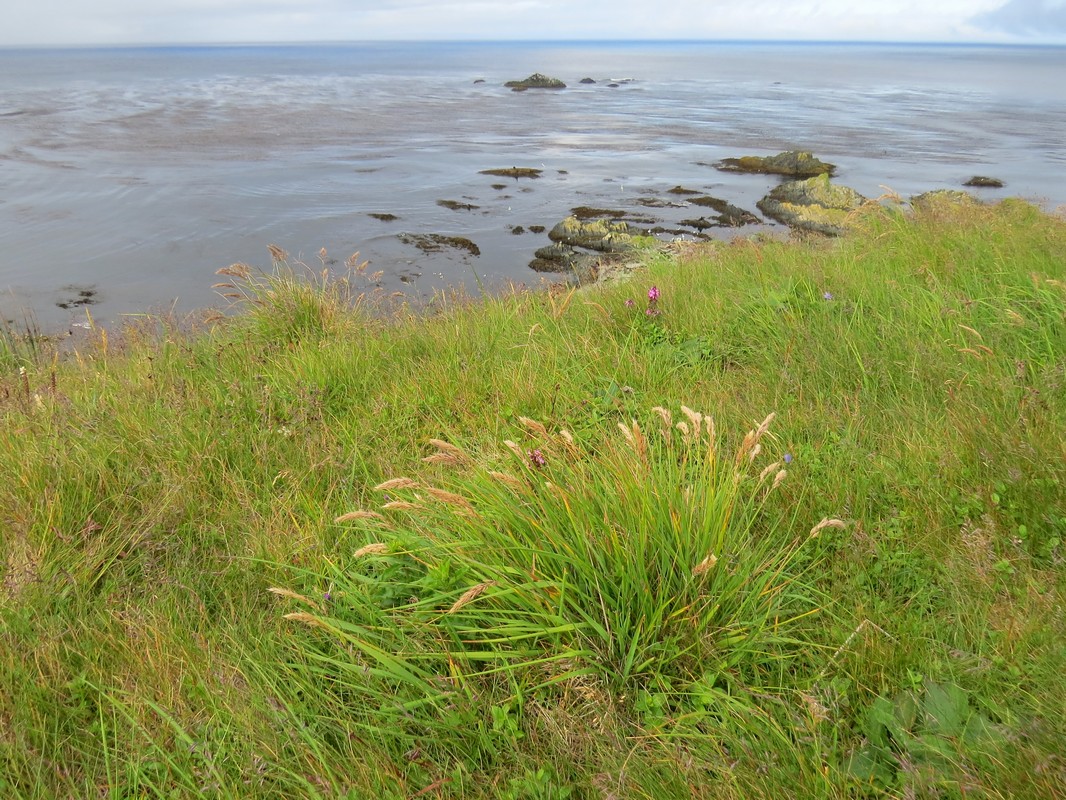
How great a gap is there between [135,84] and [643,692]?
79.8m

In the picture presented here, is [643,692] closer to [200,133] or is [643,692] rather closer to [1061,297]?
[1061,297]

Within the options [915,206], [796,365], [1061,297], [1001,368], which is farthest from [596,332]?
[915,206]

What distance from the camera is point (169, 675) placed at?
7.25 feet

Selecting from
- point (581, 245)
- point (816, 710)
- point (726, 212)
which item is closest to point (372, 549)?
point (816, 710)

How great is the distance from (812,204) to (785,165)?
23.5ft

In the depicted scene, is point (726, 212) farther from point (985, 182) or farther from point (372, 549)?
point (372, 549)

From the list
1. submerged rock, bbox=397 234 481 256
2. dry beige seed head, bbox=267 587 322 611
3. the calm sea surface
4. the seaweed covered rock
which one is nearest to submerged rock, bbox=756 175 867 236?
the calm sea surface

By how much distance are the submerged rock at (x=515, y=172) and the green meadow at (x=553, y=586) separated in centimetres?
1990

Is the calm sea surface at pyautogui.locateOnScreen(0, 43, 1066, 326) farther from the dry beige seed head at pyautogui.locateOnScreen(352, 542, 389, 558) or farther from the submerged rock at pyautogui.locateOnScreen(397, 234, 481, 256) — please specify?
the dry beige seed head at pyautogui.locateOnScreen(352, 542, 389, 558)

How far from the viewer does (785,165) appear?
24328 millimetres

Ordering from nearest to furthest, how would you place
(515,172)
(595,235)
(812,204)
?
(595,235) → (812,204) → (515,172)

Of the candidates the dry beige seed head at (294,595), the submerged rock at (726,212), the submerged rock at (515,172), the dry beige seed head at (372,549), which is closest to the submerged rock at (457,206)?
the submerged rock at (515,172)

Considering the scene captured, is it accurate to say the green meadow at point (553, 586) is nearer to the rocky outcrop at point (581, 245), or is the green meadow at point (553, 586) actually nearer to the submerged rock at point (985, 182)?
the rocky outcrop at point (581, 245)

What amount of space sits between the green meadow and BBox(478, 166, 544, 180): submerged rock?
19905 millimetres
